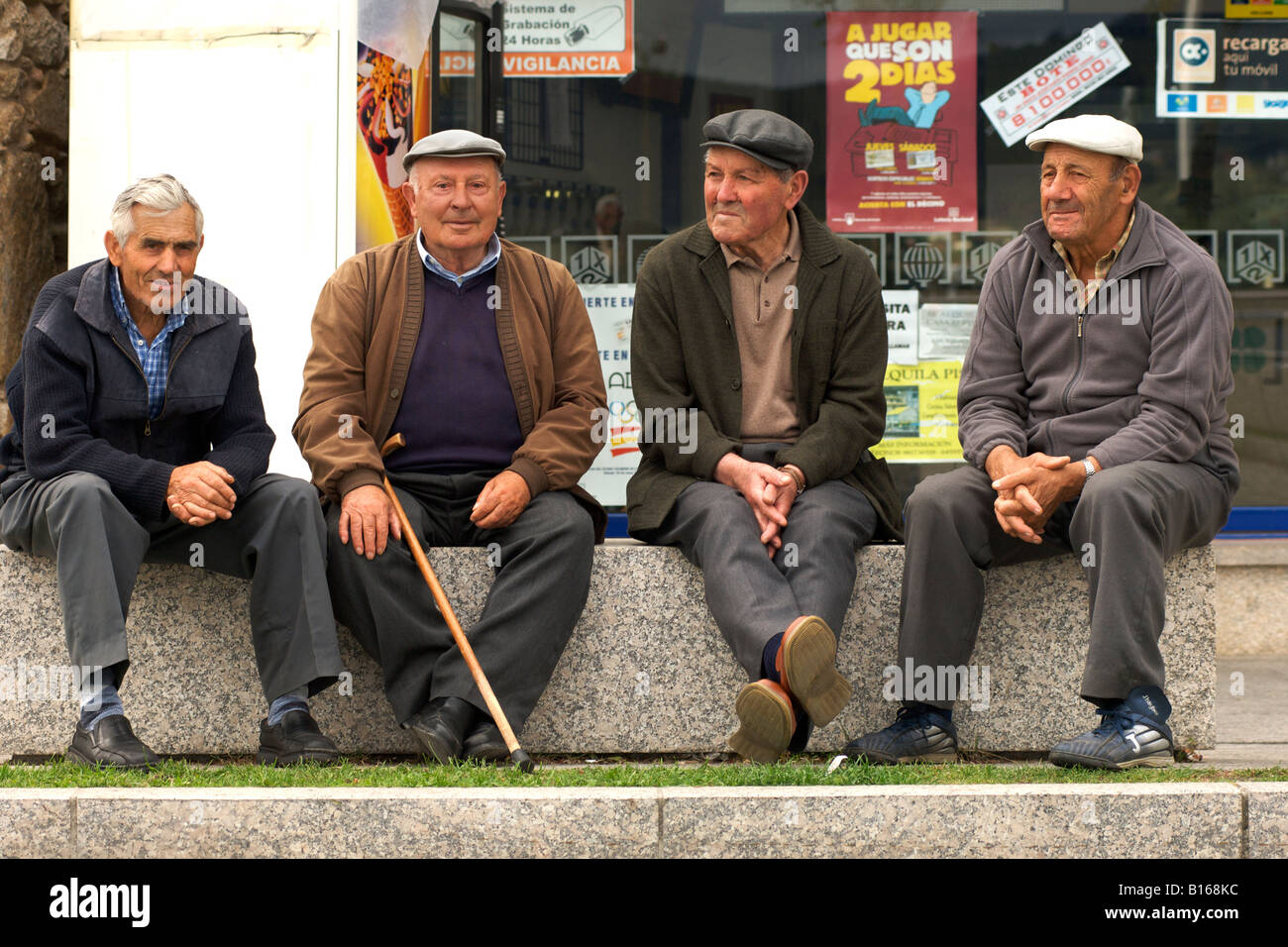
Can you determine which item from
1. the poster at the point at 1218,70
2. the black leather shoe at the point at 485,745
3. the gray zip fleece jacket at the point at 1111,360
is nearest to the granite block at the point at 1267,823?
the gray zip fleece jacket at the point at 1111,360

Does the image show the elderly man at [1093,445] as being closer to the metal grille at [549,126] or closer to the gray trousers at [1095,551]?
the gray trousers at [1095,551]

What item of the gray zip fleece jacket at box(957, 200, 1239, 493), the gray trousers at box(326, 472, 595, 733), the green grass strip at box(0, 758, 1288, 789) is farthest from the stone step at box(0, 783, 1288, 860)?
the gray zip fleece jacket at box(957, 200, 1239, 493)

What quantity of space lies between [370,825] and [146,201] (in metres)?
1.90

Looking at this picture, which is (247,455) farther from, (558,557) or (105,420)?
(558,557)

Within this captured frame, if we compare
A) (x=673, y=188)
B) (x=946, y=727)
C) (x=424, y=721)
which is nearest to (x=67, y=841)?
(x=424, y=721)

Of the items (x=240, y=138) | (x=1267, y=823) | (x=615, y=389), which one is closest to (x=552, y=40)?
(x=240, y=138)

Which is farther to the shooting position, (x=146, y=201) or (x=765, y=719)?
(x=146, y=201)

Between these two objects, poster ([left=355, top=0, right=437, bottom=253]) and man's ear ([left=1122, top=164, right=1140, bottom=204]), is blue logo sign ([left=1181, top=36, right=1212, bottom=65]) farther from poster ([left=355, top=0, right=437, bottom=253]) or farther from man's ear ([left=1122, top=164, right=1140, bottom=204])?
poster ([left=355, top=0, right=437, bottom=253])

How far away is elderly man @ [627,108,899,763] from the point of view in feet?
14.4

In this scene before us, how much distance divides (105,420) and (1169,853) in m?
3.02

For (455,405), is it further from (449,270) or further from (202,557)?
(202,557)

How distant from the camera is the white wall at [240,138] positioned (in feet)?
20.1

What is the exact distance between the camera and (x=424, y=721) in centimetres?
412

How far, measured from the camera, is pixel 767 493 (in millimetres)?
4309
